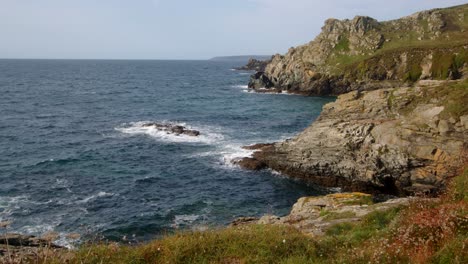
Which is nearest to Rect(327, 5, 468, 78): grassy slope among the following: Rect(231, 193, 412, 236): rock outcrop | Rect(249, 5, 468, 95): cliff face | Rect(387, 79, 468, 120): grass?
Rect(249, 5, 468, 95): cliff face

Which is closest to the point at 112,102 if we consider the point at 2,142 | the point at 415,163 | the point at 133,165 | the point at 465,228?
the point at 2,142

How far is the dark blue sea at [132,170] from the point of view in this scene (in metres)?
30.8

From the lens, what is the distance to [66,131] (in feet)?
197

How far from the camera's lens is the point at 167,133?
2361 inches

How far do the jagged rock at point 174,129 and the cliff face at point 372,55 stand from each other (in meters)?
50.9

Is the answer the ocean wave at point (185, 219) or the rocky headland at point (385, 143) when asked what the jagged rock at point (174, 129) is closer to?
the rocky headland at point (385, 143)

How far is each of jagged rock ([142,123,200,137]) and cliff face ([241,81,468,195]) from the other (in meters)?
17.0

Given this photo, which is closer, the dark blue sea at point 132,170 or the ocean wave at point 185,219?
the ocean wave at point 185,219

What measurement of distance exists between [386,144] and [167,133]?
35681mm

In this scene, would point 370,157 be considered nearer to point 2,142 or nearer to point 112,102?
point 2,142

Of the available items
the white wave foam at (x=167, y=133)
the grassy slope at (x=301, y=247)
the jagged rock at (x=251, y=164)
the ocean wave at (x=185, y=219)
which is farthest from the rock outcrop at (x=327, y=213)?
the white wave foam at (x=167, y=133)

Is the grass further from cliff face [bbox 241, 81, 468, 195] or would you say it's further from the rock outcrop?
the rock outcrop

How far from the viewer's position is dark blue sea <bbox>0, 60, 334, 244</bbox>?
3083 centimetres

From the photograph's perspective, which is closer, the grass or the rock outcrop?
the rock outcrop
